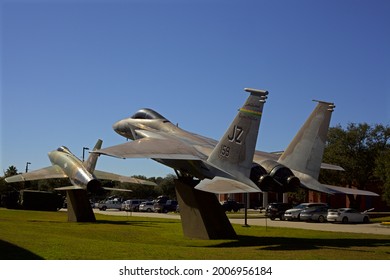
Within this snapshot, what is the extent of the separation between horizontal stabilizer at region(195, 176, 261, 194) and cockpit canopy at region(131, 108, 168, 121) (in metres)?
9.17

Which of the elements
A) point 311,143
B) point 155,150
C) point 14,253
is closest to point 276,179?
point 311,143

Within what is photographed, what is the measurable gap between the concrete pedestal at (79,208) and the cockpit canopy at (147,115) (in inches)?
393

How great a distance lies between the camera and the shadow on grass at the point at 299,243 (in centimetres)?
1831

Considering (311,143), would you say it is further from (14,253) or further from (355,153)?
(355,153)

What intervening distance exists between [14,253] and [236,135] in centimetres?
888

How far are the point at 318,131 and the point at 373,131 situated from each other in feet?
125

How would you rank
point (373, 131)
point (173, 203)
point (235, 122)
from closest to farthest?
1. point (235, 122)
2. point (373, 131)
3. point (173, 203)

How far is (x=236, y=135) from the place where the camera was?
1884 cm

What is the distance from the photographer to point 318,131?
69.6 ft

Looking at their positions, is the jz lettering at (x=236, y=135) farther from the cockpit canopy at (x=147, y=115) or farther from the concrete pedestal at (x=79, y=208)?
the concrete pedestal at (x=79, y=208)

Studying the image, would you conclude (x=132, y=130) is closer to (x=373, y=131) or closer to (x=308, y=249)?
(x=308, y=249)

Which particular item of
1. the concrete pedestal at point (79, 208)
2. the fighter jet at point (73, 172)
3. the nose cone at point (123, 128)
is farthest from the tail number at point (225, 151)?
the concrete pedestal at point (79, 208)
